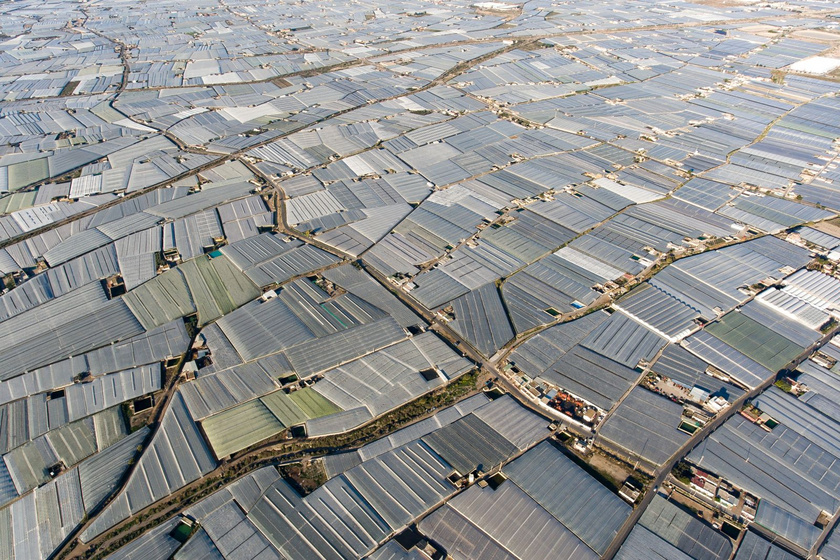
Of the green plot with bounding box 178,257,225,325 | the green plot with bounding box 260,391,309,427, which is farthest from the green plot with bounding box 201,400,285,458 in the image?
the green plot with bounding box 178,257,225,325

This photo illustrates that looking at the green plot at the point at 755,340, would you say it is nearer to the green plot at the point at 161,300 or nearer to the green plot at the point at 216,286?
the green plot at the point at 216,286

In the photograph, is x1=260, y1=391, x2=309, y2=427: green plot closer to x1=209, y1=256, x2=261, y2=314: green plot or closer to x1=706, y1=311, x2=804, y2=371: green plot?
x1=209, y1=256, x2=261, y2=314: green plot

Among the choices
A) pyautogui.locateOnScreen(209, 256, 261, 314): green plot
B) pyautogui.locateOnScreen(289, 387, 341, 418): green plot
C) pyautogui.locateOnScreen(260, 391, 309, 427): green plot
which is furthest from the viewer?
pyautogui.locateOnScreen(209, 256, 261, 314): green plot

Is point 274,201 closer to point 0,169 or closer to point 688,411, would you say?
point 0,169

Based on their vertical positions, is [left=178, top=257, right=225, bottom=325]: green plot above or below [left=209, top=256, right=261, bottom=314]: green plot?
below

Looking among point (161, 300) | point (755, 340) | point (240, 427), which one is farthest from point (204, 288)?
point (755, 340)

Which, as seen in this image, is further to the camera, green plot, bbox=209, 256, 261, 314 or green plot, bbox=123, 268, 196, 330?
green plot, bbox=209, 256, 261, 314

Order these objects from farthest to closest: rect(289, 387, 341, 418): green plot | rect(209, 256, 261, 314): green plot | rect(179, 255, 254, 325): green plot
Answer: rect(209, 256, 261, 314): green plot → rect(179, 255, 254, 325): green plot → rect(289, 387, 341, 418): green plot
